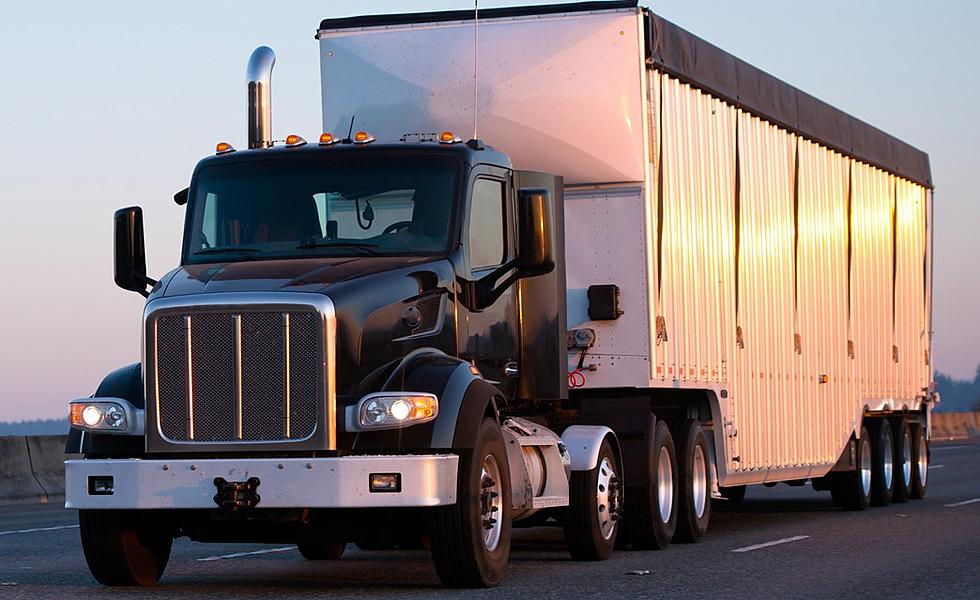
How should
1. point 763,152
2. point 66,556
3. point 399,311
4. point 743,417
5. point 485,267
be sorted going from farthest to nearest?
point 763,152
point 743,417
point 66,556
point 485,267
point 399,311

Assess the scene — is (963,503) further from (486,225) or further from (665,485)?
(486,225)

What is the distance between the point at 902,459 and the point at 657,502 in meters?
9.51

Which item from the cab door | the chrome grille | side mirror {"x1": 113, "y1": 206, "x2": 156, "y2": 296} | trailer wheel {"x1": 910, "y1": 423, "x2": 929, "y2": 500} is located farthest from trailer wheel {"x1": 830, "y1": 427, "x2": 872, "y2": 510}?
the chrome grille

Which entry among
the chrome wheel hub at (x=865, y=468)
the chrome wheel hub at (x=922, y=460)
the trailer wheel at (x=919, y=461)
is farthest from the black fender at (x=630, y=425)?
the chrome wheel hub at (x=922, y=460)

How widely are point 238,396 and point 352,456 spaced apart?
82 cm

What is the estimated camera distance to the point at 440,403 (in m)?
11.5

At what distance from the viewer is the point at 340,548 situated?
1565 centimetres

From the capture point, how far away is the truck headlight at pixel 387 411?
1134cm

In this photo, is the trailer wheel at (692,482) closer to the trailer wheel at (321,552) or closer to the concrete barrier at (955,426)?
the trailer wheel at (321,552)

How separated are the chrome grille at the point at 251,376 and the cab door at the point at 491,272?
5.08 ft

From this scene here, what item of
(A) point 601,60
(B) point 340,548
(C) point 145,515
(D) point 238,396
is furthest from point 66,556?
(A) point 601,60

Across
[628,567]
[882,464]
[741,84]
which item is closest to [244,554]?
[628,567]

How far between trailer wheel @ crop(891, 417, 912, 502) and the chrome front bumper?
14.0 metres

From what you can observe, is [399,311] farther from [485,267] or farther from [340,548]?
[340,548]
